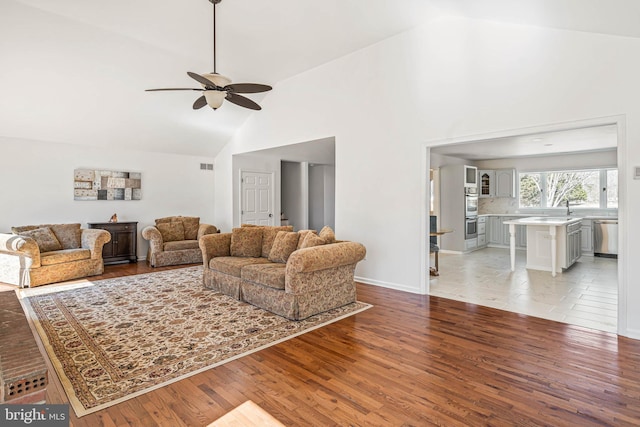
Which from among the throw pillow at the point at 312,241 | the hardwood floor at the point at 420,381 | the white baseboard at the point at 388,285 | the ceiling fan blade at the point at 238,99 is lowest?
the hardwood floor at the point at 420,381

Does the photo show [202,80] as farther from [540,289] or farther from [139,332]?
[540,289]

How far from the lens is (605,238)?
7.62 metres

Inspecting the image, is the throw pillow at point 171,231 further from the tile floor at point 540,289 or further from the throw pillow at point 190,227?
the tile floor at point 540,289

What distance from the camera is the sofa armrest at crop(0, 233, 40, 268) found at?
5035 mm

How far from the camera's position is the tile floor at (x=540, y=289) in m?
3.92

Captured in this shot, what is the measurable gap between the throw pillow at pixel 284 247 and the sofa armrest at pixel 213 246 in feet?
2.76

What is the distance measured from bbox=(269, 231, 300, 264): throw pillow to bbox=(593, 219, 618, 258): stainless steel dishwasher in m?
7.25

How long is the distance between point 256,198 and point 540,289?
5.96m

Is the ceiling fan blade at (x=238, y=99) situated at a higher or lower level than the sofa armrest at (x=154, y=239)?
higher

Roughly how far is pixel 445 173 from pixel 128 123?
23.3ft

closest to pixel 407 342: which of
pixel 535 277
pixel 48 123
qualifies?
pixel 535 277

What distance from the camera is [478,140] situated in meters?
4.28

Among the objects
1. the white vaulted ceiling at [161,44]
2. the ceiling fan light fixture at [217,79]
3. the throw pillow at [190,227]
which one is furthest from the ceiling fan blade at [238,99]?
the throw pillow at [190,227]

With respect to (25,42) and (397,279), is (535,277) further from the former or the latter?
(25,42)
